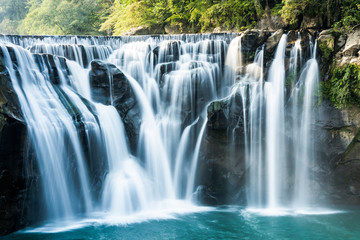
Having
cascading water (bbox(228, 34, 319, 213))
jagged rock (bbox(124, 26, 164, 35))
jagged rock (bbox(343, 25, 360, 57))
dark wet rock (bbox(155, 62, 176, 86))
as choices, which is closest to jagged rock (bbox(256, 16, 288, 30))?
jagged rock (bbox(343, 25, 360, 57))

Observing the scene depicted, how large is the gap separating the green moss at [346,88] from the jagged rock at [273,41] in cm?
243

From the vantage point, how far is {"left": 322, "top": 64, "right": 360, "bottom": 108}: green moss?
942 cm

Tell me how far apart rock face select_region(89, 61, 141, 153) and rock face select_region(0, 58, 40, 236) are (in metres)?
3.28

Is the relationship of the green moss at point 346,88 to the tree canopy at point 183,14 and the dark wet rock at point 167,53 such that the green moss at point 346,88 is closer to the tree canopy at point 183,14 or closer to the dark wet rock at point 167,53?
the tree canopy at point 183,14

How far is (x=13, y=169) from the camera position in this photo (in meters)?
7.03

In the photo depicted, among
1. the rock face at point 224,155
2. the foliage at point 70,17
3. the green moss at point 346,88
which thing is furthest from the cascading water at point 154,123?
the foliage at point 70,17

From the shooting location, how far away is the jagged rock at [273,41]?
35.6 feet

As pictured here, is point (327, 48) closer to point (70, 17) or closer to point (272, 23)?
point (272, 23)

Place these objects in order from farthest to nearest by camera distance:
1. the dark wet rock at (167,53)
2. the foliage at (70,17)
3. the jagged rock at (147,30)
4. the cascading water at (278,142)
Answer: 1. the foliage at (70,17)
2. the jagged rock at (147,30)
3. the dark wet rock at (167,53)
4. the cascading water at (278,142)

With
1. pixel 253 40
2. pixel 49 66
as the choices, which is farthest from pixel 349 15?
pixel 49 66

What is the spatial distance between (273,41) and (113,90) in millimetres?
6266

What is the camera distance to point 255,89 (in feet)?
32.4

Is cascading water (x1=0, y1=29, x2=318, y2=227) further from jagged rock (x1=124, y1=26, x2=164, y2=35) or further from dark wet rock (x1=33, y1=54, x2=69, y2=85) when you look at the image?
jagged rock (x1=124, y1=26, x2=164, y2=35)

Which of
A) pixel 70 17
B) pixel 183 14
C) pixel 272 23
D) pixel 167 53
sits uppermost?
pixel 70 17
